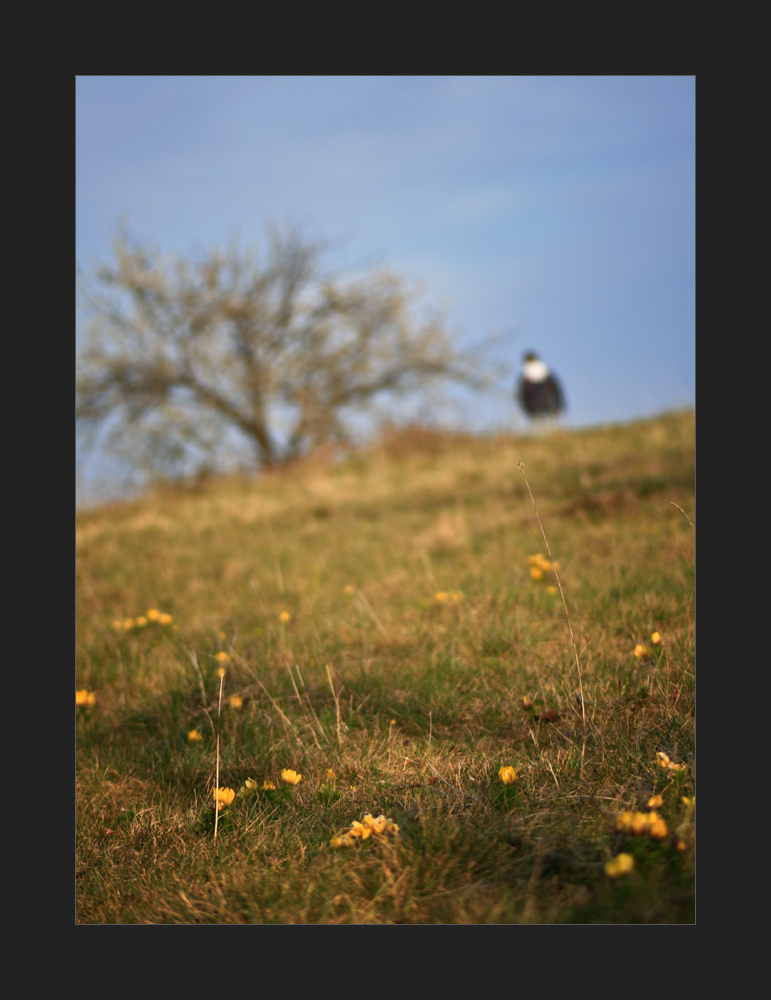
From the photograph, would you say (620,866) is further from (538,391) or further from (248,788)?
(538,391)

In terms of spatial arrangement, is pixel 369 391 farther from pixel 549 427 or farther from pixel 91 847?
pixel 91 847

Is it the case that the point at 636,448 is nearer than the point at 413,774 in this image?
No

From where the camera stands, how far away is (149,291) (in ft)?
40.8

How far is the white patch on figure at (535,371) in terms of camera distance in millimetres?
10945

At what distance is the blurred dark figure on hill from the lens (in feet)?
35.4

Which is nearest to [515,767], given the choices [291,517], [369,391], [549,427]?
[291,517]

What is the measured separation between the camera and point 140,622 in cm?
397

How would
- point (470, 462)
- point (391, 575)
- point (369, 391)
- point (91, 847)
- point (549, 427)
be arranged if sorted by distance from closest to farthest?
point (91, 847)
point (391, 575)
point (470, 462)
point (549, 427)
point (369, 391)

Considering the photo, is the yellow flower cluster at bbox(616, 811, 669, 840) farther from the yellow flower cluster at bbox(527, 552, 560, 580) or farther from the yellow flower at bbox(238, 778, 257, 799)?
the yellow flower cluster at bbox(527, 552, 560, 580)

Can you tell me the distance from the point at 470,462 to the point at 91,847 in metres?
6.13

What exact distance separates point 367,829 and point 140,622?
259 cm

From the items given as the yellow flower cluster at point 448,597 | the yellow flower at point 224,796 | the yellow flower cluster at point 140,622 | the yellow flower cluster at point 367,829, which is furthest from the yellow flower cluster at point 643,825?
the yellow flower cluster at point 140,622

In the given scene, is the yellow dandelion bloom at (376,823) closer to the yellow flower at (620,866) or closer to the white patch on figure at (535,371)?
the yellow flower at (620,866)

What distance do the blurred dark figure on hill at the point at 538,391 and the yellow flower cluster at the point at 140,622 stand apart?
308 inches
